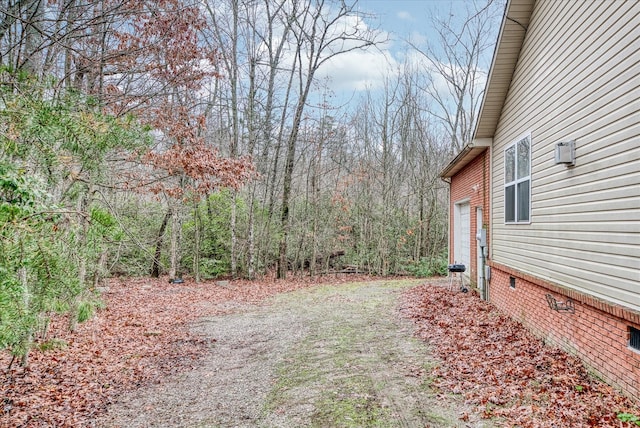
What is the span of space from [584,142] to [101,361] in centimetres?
748

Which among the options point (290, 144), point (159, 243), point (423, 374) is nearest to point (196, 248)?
point (159, 243)

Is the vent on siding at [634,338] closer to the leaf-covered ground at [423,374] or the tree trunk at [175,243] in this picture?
the leaf-covered ground at [423,374]

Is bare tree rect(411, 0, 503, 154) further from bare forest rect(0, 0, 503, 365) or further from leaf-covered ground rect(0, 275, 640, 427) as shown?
leaf-covered ground rect(0, 275, 640, 427)

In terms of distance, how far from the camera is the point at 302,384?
499 centimetres

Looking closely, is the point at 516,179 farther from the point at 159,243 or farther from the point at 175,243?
the point at 159,243

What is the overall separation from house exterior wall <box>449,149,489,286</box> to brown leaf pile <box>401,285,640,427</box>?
320cm

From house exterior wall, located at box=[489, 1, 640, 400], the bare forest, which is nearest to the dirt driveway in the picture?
house exterior wall, located at box=[489, 1, 640, 400]

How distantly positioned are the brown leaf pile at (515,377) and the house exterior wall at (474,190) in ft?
10.5

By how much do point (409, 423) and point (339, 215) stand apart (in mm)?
14497

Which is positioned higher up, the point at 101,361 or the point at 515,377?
the point at 515,377

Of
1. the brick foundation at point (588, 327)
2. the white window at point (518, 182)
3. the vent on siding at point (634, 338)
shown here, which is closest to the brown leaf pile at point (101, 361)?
the brick foundation at point (588, 327)

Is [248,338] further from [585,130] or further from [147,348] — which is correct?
[585,130]

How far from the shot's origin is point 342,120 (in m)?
18.6

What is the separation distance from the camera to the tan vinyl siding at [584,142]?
13.3 ft
